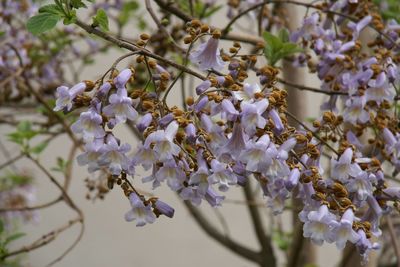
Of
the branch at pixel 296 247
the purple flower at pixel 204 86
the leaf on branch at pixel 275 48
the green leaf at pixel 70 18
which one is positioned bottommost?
the branch at pixel 296 247

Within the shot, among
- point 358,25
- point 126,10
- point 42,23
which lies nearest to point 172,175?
point 42,23

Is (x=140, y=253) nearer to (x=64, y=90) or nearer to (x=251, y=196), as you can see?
(x=251, y=196)

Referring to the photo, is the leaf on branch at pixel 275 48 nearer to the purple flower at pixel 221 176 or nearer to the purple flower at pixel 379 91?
the purple flower at pixel 379 91

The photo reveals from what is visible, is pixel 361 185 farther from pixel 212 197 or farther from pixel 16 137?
pixel 16 137

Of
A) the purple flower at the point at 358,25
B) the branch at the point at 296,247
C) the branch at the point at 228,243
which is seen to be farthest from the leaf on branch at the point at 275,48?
the branch at the point at 228,243

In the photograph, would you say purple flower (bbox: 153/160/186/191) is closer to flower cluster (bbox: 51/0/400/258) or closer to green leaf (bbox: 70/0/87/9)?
flower cluster (bbox: 51/0/400/258)

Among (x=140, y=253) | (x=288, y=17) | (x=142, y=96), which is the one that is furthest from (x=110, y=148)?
(x=140, y=253)

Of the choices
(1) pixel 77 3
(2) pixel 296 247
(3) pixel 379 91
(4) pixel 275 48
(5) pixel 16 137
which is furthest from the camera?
(2) pixel 296 247
